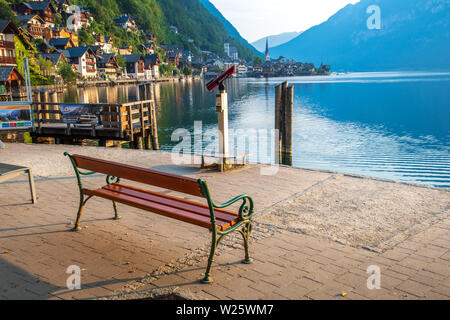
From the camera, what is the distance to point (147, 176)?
4.54m

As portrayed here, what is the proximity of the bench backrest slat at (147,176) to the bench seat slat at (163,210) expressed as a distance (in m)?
0.36

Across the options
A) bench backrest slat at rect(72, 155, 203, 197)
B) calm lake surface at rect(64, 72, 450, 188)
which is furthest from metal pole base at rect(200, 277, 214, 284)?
calm lake surface at rect(64, 72, 450, 188)

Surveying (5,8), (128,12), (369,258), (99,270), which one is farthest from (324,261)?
(128,12)

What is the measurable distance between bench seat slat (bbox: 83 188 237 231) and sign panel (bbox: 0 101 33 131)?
448 inches

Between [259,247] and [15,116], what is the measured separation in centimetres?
1376

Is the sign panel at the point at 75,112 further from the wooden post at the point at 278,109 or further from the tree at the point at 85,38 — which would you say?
the tree at the point at 85,38

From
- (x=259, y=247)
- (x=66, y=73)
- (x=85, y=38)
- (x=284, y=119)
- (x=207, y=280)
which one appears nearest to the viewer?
(x=207, y=280)

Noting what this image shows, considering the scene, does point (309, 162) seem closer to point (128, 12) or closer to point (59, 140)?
point (59, 140)

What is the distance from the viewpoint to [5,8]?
70.9 metres

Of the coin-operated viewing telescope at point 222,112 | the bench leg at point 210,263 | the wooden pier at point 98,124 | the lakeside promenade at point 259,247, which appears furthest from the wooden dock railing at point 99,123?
the bench leg at point 210,263

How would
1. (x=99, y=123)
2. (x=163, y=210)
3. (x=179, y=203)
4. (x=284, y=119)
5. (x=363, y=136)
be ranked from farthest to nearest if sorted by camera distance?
(x=363, y=136)
(x=284, y=119)
(x=99, y=123)
(x=179, y=203)
(x=163, y=210)

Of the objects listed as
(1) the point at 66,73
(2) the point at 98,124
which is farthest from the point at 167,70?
(2) the point at 98,124

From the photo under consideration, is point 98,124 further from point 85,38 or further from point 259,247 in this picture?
point 85,38
